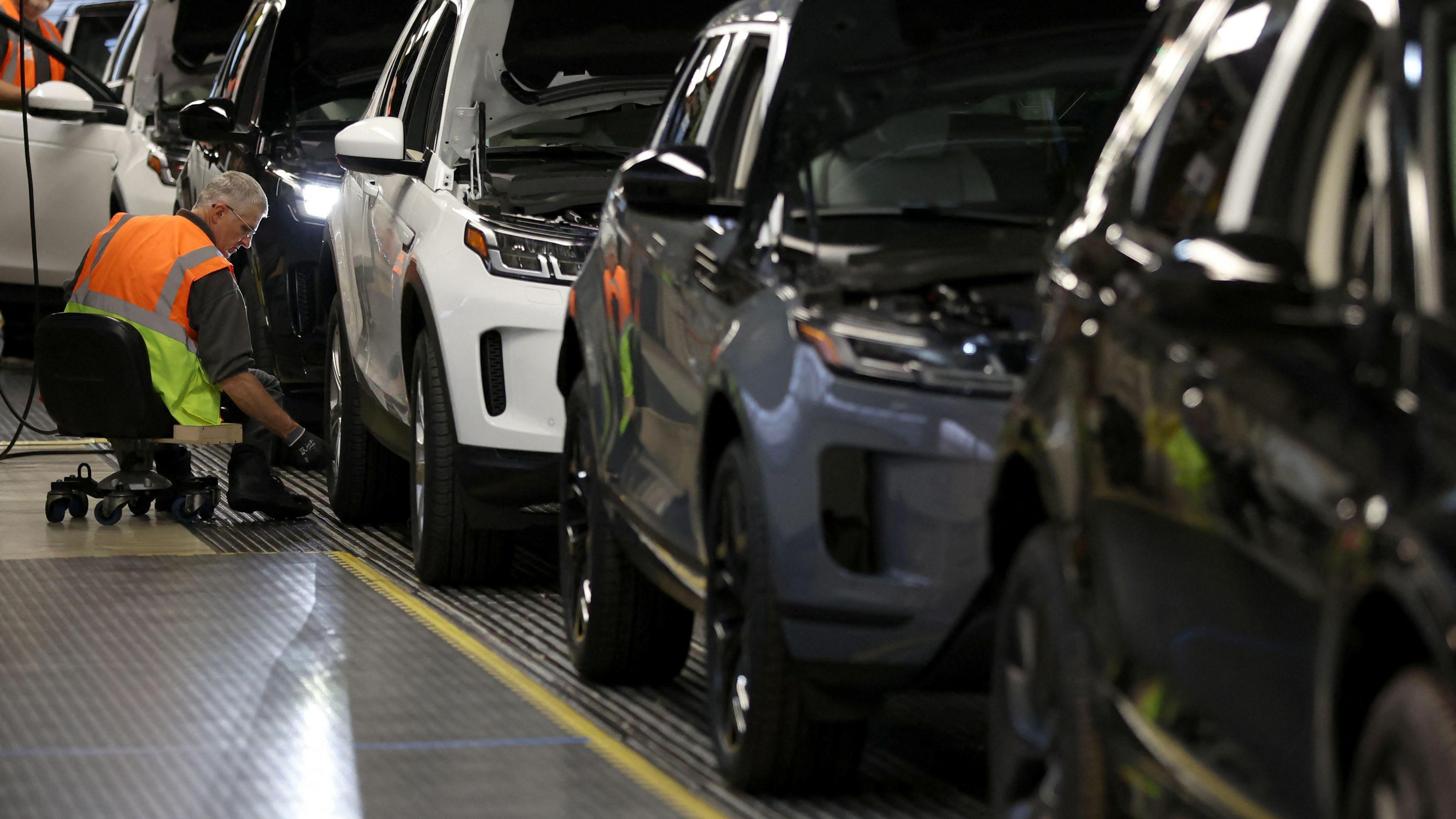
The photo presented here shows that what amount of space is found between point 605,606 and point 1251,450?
12.1 ft

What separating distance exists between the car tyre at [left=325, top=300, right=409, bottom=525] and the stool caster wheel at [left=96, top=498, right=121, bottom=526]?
881 millimetres

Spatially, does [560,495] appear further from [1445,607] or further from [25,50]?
[25,50]

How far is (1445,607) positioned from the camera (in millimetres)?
2641

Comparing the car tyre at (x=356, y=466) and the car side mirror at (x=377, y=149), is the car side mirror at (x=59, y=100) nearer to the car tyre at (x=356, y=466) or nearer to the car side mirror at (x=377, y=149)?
the car tyre at (x=356, y=466)

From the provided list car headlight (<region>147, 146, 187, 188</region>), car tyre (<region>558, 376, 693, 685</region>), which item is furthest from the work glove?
car headlight (<region>147, 146, 187, 188</region>)

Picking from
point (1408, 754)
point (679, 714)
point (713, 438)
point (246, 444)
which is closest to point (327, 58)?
point (246, 444)

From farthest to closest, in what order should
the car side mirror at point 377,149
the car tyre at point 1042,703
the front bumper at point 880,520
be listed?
1. the car side mirror at point 377,149
2. the front bumper at point 880,520
3. the car tyre at point 1042,703

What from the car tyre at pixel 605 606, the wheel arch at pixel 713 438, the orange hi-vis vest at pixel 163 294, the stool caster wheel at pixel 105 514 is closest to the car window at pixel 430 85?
the orange hi-vis vest at pixel 163 294

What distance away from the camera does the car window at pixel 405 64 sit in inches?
371

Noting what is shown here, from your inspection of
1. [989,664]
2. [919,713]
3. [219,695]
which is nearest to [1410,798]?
[989,664]

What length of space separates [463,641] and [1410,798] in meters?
5.07

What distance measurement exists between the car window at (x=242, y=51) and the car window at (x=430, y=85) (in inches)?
116

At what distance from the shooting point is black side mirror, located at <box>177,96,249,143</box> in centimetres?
1130

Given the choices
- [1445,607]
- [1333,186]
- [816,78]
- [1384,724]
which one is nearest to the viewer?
[1445,607]
